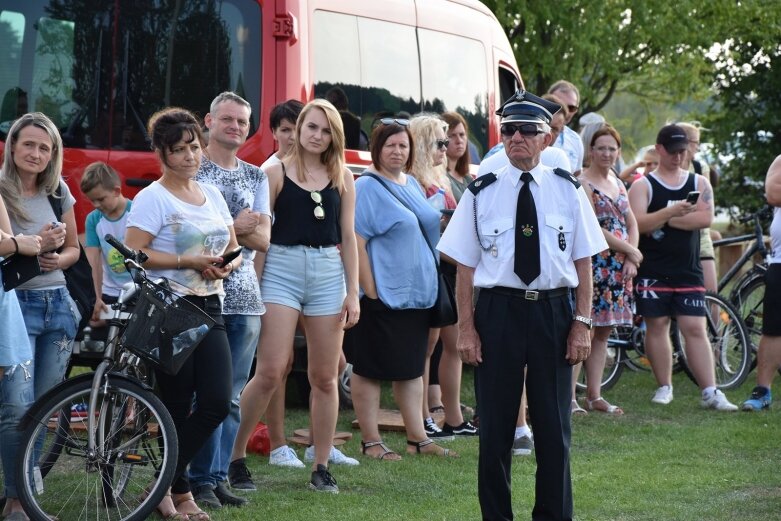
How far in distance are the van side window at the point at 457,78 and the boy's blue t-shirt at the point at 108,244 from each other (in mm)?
3296

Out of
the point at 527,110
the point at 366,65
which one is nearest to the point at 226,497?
the point at 527,110

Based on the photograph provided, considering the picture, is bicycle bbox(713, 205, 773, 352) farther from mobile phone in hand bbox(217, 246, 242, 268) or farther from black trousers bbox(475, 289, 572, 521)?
mobile phone in hand bbox(217, 246, 242, 268)

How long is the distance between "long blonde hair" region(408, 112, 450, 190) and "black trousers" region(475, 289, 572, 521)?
2.79 metres

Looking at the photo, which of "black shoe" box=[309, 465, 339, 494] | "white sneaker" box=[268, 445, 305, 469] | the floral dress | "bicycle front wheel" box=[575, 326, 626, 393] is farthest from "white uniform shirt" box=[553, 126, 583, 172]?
"black shoe" box=[309, 465, 339, 494]

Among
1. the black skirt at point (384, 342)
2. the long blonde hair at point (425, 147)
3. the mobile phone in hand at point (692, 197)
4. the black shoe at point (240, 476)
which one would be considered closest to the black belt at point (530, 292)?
the black shoe at point (240, 476)

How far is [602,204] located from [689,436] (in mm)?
1865

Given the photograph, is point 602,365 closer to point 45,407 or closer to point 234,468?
point 234,468

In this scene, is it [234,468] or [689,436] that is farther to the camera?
[689,436]

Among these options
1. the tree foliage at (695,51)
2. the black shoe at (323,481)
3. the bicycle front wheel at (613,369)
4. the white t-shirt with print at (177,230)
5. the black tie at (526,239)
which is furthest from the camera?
the tree foliage at (695,51)

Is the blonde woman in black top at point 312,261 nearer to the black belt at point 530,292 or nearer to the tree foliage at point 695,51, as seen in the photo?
the black belt at point 530,292

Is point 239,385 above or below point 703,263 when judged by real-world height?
below

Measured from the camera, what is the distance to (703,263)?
1189 cm

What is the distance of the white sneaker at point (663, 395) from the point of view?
10273mm

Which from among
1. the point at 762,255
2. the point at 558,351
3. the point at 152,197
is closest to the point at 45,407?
the point at 152,197
